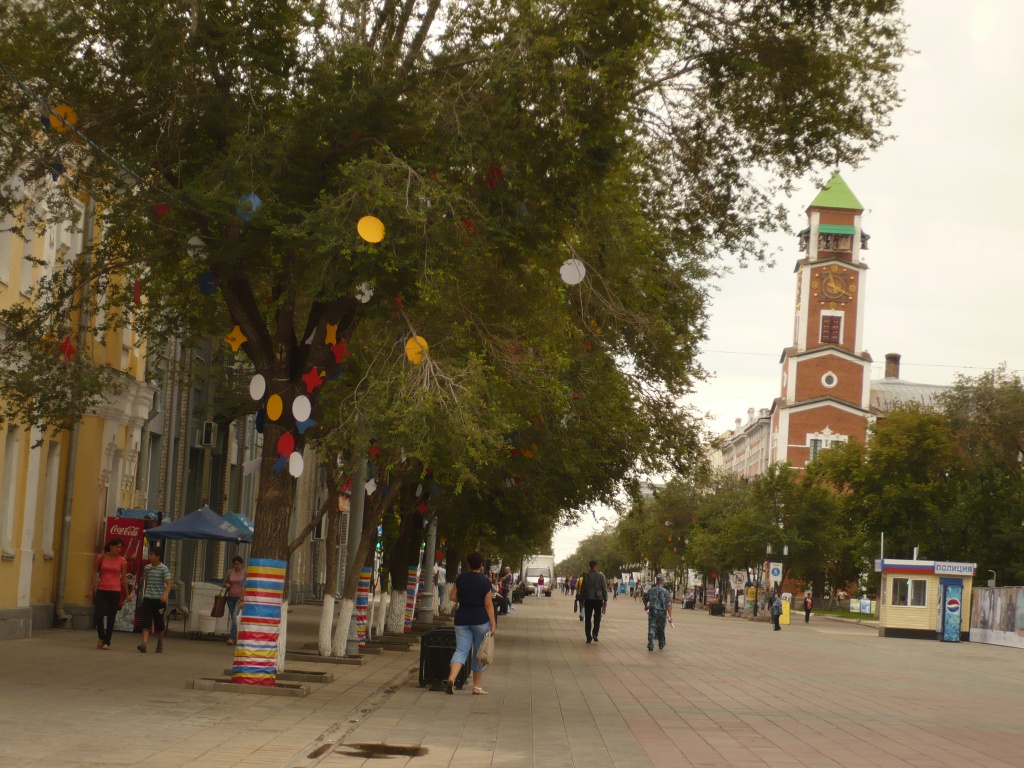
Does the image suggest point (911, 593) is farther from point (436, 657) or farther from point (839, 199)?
point (839, 199)

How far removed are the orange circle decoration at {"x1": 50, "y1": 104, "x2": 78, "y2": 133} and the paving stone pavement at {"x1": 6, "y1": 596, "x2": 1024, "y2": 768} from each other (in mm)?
5364

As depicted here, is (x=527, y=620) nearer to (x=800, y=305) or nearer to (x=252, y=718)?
(x=252, y=718)

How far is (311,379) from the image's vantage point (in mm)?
16391

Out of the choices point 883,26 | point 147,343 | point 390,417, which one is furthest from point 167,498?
point 883,26

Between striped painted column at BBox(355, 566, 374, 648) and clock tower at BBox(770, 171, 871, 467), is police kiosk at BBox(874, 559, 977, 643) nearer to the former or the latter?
striped painted column at BBox(355, 566, 374, 648)

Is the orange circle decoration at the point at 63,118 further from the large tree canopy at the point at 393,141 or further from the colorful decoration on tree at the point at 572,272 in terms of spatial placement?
the colorful decoration on tree at the point at 572,272

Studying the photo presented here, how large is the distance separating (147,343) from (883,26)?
732 inches

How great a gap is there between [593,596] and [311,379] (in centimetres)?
1832

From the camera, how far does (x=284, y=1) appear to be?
15086 millimetres

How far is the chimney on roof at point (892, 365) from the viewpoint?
515ft

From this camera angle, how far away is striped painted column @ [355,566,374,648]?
25938 mm

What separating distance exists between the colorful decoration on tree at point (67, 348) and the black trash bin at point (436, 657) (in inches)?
217

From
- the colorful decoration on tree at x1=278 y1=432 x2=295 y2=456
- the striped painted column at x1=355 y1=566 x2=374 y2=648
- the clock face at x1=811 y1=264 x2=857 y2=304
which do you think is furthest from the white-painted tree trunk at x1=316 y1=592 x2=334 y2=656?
the clock face at x1=811 y1=264 x2=857 y2=304

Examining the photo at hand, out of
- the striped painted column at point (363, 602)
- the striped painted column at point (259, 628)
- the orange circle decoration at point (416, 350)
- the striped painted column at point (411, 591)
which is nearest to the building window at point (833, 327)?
the striped painted column at point (411, 591)
